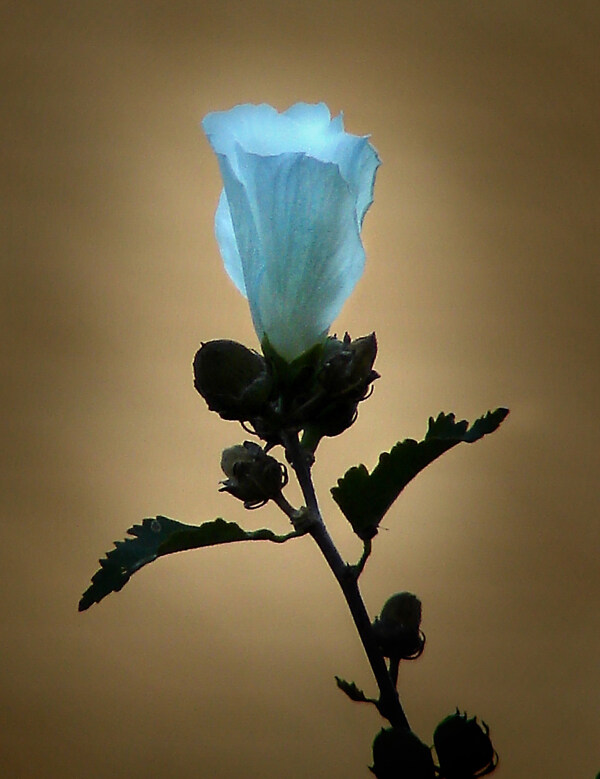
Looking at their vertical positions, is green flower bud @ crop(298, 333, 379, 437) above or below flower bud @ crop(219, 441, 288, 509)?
above

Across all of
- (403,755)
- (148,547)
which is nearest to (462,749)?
(403,755)

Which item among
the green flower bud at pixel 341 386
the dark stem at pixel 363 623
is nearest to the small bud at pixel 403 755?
the dark stem at pixel 363 623

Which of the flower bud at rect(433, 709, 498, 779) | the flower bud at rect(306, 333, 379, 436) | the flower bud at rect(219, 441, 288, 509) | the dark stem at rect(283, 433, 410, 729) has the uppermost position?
the flower bud at rect(306, 333, 379, 436)

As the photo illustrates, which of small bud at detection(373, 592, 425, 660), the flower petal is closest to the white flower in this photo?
the flower petal

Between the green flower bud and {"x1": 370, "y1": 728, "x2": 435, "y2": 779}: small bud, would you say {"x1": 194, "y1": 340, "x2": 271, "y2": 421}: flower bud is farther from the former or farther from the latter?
{"x1": 370, "y1": 728, "x2": 435, "y2": 779}: small bud

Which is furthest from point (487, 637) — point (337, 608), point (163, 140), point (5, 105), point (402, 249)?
point (5, 105)

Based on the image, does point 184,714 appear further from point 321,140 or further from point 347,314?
point 321,140

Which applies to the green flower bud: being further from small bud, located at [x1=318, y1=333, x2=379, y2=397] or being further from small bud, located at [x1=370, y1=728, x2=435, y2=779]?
small bud, located at [x1=370, y1=728, x2=435, y2=779]
